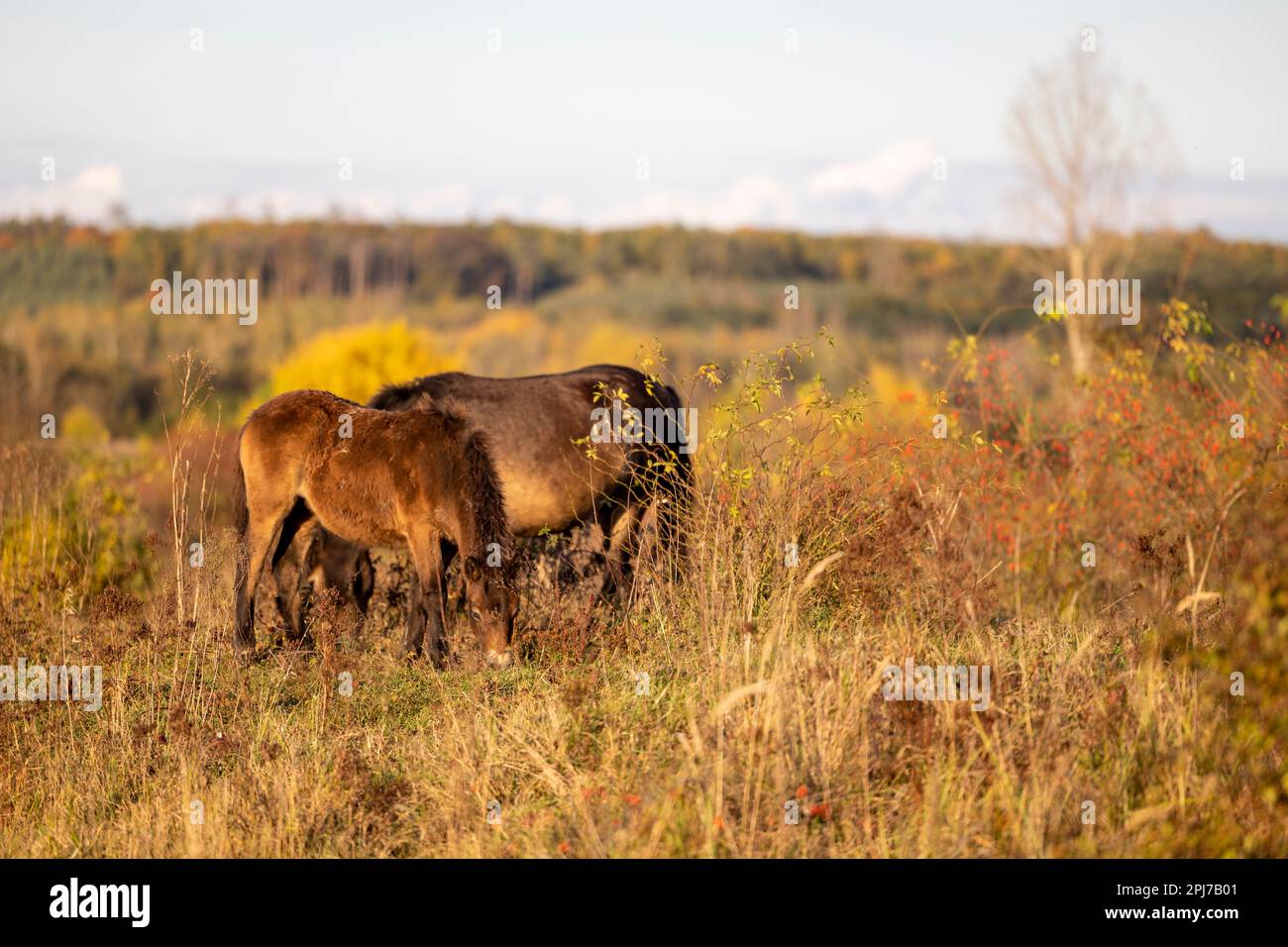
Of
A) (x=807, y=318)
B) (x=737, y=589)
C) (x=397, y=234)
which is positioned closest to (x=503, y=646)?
(x=737, y=589)

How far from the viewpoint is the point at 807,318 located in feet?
236

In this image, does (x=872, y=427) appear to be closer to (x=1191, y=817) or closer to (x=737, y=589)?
(x=737, y=589)

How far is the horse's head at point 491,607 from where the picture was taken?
762 cm

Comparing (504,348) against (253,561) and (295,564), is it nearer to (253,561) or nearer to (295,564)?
(295,564)

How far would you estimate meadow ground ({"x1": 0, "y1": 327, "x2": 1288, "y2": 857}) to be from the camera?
5.14 meters

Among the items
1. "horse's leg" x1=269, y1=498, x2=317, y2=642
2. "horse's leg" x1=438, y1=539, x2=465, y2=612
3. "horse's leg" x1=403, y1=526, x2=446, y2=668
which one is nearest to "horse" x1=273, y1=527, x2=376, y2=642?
"horse's leg" x1=269, y1=498, x2=317, y2=642

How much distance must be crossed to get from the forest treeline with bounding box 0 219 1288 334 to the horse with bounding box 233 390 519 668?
46064mm

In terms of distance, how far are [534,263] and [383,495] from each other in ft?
285

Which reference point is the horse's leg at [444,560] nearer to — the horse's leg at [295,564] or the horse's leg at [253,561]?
the horse's leg at [295,564]

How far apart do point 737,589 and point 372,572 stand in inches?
139

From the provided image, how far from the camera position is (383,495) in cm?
832

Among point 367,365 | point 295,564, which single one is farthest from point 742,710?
point 367,365

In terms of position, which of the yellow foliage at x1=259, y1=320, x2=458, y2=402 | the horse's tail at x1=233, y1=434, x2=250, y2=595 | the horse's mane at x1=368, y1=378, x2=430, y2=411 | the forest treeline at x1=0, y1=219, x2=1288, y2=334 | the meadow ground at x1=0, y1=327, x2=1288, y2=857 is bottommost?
the meadow ground at x1=0, y1=327, x2=1288, y2=857

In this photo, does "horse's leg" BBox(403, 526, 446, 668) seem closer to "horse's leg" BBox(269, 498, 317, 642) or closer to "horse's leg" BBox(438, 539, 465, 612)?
"horse's leg" BBox(438, 539, 465, 612)
